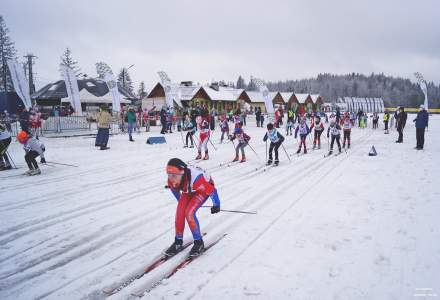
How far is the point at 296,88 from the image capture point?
6860 inches

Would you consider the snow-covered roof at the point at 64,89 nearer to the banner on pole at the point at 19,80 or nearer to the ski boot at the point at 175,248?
the banner on pole at the point at 19,80

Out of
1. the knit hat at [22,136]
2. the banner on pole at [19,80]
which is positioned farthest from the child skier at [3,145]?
the banner on pole at [19,80]

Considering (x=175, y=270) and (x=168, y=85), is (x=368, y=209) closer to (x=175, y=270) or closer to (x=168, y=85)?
(x=175, y=270)

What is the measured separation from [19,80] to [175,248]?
60.0 ft

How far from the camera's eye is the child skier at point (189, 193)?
3.97m

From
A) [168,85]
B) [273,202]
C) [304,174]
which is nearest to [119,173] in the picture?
[273,202]

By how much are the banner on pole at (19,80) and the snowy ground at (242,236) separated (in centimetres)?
1087

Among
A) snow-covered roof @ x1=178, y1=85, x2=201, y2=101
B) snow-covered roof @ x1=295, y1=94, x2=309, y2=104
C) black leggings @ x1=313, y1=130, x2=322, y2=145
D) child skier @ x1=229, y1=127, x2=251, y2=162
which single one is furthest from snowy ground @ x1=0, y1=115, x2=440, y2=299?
snow-covered roof @ x1=295, y1=94, x2=309, y2=104

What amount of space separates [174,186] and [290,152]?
11.0 metres

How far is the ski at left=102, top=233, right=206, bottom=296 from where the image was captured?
11.9 feet

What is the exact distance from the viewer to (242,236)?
5039mm

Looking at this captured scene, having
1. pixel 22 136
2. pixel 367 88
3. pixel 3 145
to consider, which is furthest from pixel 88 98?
pixel 367 88

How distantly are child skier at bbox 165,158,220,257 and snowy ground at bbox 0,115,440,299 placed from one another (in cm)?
22

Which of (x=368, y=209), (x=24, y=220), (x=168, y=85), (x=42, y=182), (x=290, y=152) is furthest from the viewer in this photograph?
(x=168, y=85)
